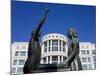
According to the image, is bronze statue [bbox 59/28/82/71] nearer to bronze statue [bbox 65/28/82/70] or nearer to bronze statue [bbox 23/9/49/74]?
bronze statue [bbox 65/28/82/70]

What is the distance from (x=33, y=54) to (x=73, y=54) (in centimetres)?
57

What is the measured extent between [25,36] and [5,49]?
1.09 feet

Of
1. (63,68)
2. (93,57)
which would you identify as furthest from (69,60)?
(93,57)

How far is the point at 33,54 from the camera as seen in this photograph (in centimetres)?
346

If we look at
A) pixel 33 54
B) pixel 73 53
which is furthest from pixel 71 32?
pixel 33 54

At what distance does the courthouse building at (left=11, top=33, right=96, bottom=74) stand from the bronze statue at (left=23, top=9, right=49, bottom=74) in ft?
0.17

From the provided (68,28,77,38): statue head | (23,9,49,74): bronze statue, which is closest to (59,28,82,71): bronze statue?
(68,28,77,38): statue head

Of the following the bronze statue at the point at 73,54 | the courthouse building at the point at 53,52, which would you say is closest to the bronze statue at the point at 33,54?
the courthouse building at the point at 53,52

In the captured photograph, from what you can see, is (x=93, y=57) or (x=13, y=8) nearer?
(x=13, y=8)

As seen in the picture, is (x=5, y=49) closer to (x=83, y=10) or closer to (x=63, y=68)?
(x=63, y=68)

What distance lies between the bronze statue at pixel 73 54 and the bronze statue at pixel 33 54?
0.34 m

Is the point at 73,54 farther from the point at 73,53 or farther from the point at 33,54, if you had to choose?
the point at 33,54
